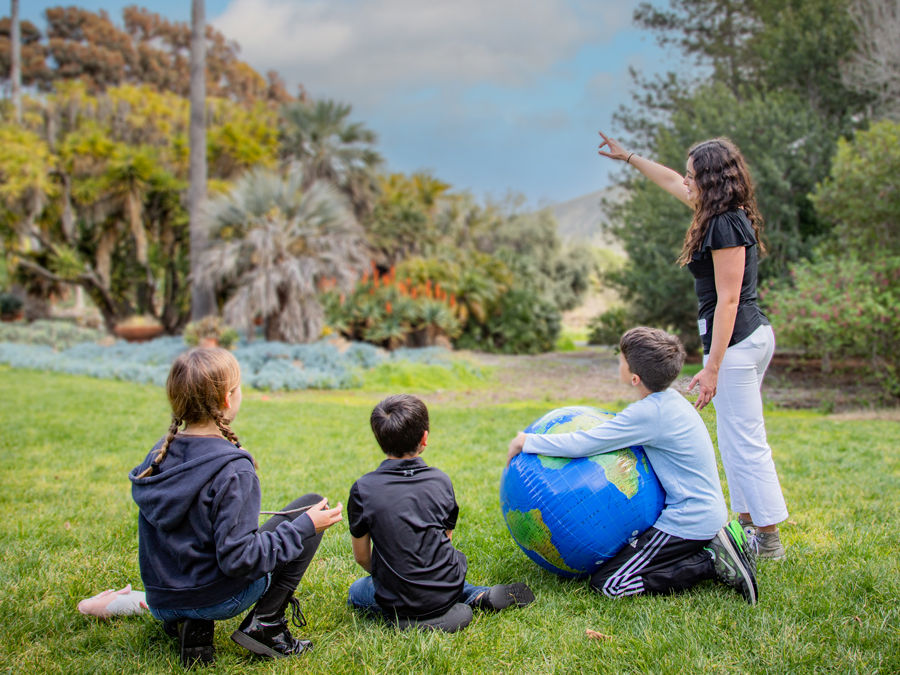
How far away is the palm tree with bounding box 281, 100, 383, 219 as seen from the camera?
19.9m

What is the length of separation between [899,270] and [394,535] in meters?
9.52

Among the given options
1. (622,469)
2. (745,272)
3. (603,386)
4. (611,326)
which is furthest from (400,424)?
(611,326)

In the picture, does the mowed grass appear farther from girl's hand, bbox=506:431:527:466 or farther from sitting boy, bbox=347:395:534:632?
girl's hand, bbox=506:431:527:466

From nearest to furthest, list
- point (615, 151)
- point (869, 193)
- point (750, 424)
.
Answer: point (750, 424), point (615, 151), point (869, 193)

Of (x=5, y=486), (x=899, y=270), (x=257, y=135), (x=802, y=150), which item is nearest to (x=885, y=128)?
(x=899, y=270)

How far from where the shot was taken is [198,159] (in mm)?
16766

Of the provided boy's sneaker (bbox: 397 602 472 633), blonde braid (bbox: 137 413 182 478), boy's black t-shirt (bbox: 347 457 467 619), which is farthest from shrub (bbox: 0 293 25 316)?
boy's sneaker (bbox: 397 602 472 633)

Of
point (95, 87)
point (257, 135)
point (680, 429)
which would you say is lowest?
point (680, 429)

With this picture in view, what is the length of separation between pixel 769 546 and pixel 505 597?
1.56 metres

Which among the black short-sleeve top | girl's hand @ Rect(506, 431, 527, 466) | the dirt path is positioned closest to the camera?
girl's hand @ Rect(506, 431, 527, 466)

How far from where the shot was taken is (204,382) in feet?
7.48

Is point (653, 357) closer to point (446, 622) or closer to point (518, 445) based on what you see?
point (518, 445)

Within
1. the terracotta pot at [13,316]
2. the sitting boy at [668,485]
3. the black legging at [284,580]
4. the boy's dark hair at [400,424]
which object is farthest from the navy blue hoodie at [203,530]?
the terracotta pot at [13,316]

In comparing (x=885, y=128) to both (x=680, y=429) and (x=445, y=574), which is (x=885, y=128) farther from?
(x=445, y=574)
